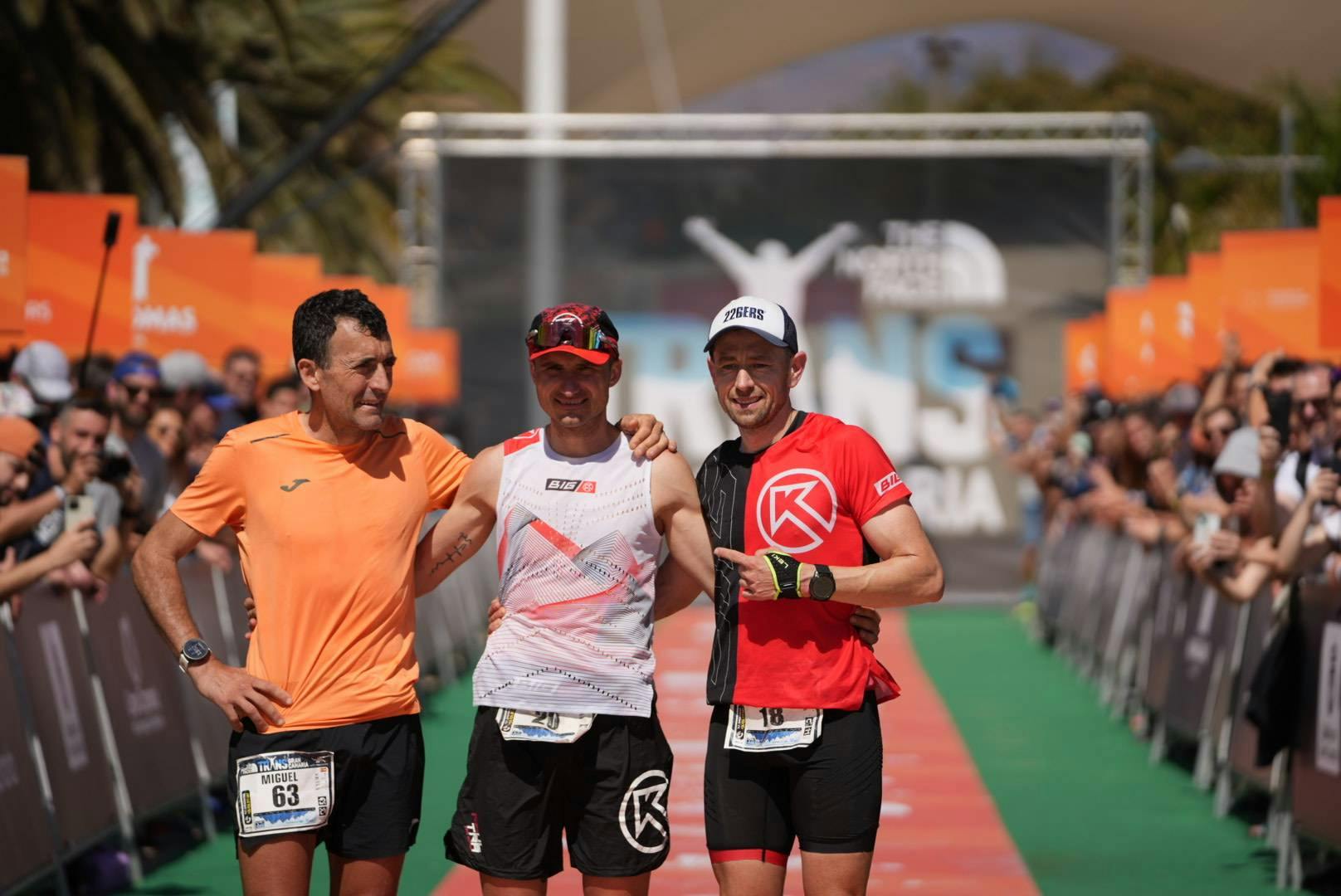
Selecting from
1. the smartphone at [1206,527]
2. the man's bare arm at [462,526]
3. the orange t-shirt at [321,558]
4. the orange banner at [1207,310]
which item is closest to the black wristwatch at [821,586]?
the man's bare arm at [462,526]

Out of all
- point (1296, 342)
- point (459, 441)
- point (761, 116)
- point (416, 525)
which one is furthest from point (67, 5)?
point (416, 525)

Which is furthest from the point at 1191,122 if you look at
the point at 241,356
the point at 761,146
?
the point at 241,356

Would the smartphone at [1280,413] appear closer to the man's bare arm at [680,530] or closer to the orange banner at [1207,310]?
the man's bare arm at [680,530]

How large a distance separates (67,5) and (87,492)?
1071 centimetres

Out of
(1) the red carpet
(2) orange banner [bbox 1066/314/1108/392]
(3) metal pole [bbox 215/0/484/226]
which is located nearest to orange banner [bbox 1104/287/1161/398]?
(2) orange banner [bbox 1066/314/1108/392]

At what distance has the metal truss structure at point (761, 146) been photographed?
24.0 metres

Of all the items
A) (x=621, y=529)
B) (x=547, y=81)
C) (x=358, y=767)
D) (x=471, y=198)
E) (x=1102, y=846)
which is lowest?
(x=1102, y=846)

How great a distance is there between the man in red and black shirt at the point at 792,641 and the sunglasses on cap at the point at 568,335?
0.35 meters

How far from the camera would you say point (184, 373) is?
1268 centimetres

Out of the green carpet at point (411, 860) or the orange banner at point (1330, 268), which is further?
the orange banner at point (1330, 268)

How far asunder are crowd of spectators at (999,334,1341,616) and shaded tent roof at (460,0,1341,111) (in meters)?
21.5

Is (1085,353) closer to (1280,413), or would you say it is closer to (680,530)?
(1280,413)

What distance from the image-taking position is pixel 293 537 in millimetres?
5363

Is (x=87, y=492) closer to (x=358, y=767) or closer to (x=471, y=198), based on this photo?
(x=358, y=767)
